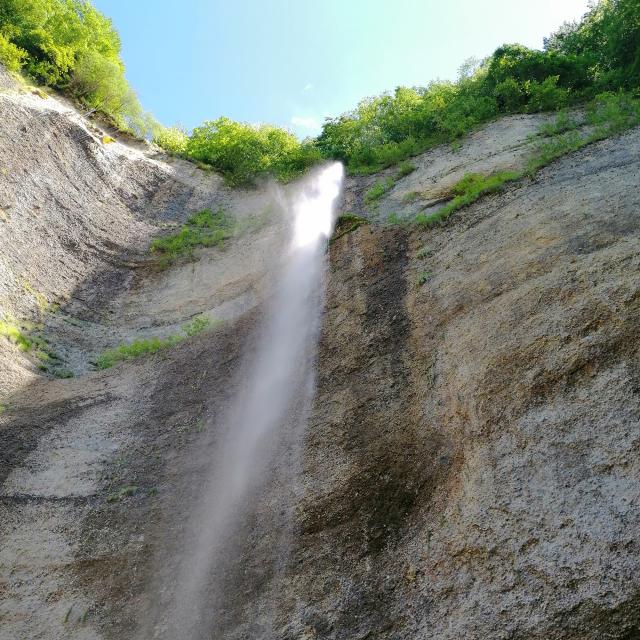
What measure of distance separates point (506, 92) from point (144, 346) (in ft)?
42.3

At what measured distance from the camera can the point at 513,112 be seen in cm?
1625

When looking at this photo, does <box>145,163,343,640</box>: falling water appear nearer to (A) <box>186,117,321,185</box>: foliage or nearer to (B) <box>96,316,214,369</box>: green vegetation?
(B) <box>96,316,214,369</box>: green vegetation

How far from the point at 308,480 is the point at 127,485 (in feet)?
8.68

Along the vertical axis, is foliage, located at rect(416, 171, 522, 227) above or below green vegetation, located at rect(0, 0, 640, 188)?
below

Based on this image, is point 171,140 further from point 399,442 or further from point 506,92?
point 399,442

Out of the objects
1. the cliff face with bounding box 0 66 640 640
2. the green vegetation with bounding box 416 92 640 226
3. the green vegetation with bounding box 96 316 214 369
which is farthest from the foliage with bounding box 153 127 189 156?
the green vegetation with bounding box 416 92 640 226

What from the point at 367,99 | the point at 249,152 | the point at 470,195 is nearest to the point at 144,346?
the point at 470,195

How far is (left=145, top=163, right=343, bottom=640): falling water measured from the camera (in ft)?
19.5

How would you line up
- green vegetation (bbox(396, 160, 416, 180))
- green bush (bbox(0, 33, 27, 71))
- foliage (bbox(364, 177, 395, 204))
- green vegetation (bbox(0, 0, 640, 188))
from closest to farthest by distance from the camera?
1. foliage (bbox(364, 177, 395, 204))
2. green vegetation (bbox(396, 160, 416, 180))
3. green vegetation (bbox(0, 0, 640, 188))
4. green bush (bbox(0, 33, 27, 71))

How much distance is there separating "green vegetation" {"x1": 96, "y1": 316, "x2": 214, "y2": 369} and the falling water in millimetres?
1504

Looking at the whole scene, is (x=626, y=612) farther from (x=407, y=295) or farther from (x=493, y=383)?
(x=407, y=295)

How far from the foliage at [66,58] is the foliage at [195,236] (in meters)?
5.85

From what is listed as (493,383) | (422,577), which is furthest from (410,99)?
(422,577)

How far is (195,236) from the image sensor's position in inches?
617
